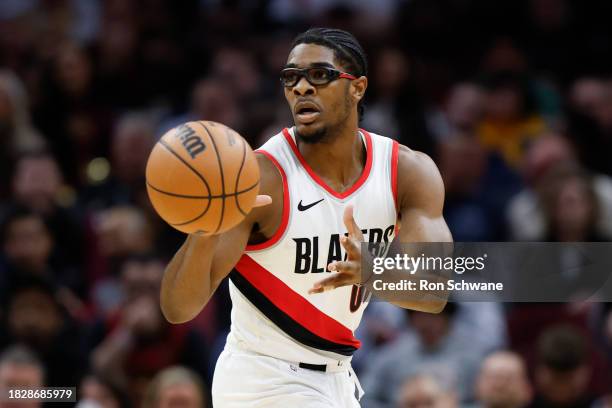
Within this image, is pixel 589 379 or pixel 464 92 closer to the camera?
pixel 589 379

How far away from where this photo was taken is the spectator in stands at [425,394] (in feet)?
27.0

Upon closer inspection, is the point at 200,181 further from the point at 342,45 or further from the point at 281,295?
the point at 342,45

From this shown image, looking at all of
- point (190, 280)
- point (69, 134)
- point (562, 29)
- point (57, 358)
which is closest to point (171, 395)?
point (57, 358)

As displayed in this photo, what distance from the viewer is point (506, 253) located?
7.03 meters

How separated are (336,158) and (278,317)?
89 cm

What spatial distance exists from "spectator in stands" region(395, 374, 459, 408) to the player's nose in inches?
125

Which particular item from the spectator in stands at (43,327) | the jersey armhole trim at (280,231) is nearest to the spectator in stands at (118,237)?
the spectator in stands at (43,327)

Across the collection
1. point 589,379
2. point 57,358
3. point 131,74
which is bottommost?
point 589,379

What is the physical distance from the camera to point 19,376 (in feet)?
26.6

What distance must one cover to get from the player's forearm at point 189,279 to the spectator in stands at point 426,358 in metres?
3.66

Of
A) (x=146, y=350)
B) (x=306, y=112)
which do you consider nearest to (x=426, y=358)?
(x=146, y=350)

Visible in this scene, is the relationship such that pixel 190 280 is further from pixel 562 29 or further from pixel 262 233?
pixel 562 29

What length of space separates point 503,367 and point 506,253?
5.31 ft

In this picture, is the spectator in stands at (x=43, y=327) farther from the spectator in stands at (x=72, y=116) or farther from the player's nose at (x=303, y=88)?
the player's nose at (x=303, y=88)
